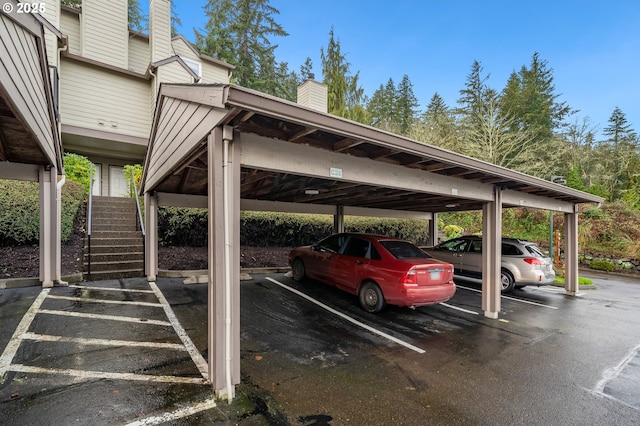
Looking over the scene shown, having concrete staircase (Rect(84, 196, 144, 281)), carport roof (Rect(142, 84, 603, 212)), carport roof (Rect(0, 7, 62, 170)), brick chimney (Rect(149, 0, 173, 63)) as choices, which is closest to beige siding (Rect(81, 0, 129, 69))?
brick chimney (Rect(149, 0, 173, 63))

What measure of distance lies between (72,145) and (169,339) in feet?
38.6

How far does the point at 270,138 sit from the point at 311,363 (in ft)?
9.16

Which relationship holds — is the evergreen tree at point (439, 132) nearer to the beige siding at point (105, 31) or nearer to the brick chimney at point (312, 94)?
the brick chimney at point (312, 94)

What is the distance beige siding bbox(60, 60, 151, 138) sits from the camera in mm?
10781

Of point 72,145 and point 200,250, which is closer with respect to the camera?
point 200,250

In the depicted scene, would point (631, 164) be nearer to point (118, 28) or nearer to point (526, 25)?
point (526, 25)

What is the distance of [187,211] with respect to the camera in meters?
9.93

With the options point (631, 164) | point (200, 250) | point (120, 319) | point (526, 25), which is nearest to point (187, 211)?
point (200, 250)

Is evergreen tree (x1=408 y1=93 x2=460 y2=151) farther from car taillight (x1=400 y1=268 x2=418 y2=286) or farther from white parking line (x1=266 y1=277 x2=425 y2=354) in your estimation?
car taillight (x1=400 y1=268 x2=418 y2=286)

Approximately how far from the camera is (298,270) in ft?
27.0

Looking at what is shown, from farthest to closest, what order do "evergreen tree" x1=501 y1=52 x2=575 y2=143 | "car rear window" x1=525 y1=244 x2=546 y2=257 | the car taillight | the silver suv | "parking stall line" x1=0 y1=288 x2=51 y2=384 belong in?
"evergreen tree" x1=501 y1=52 x2=575 y2=143 → "car rear window" x1=525 y1=244 x2=546 y2=257 → the silver suv → the car taillight → "parking stall line" x1=0 y1=288 x2=51 y2=384

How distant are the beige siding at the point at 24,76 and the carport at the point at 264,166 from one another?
1.52m

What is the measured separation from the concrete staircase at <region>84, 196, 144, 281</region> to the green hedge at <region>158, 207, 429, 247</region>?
41.1 inches

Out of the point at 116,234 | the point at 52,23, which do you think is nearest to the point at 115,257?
the point at 116,234
